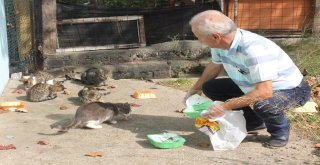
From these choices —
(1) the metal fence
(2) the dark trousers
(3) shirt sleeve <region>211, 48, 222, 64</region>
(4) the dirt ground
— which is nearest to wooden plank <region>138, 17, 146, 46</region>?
(1) the metal fence

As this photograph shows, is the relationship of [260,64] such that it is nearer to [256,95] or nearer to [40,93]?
[256,95]

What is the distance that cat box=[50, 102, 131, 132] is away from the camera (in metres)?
5.59

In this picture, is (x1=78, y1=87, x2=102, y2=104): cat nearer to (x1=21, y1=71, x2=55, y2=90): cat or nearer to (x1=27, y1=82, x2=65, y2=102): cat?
(x1=27, y1=82, x2=65, y2=102): cat

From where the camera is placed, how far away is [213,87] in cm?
560

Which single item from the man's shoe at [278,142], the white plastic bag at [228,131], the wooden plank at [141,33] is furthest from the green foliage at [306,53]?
the white plastic bag at [228,131]

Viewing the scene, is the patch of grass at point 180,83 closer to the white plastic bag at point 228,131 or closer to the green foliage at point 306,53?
the green foliage at point 306,53

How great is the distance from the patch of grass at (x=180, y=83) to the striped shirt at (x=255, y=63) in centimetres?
299

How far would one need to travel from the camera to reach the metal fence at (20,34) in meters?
9.46

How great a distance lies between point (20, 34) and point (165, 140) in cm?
547

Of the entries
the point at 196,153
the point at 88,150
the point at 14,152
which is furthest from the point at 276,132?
the point at 14,152

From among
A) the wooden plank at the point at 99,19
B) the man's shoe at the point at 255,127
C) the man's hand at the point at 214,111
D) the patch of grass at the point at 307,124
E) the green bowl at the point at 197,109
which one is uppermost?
the wooden plank at the point at 99,19

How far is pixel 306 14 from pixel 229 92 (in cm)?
514

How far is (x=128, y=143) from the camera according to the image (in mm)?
5234

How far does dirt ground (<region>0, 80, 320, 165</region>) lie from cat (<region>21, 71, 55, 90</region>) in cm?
103
